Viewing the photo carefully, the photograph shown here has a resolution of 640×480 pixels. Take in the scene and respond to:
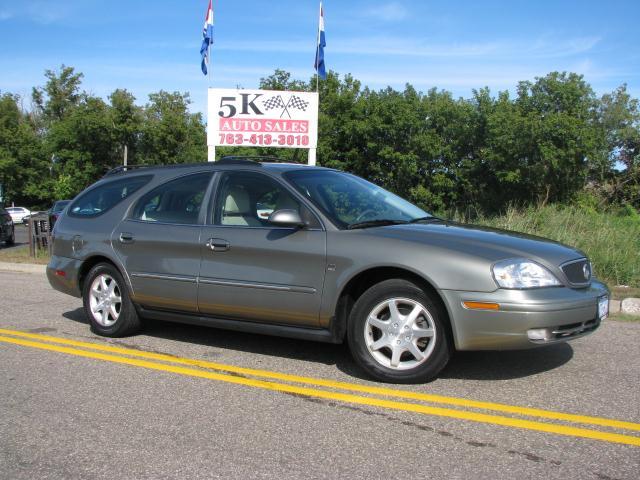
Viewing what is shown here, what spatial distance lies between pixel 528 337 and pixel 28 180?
57.2m

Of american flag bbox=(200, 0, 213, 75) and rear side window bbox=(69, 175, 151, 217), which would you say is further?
american flag bbox=(200, 0, 213, 75)

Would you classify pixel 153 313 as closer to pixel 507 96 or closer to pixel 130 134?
pixel 507 96

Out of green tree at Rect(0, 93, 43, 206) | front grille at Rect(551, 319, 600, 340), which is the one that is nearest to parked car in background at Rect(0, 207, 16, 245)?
front grille at Rect(551, 319, 600, 340)

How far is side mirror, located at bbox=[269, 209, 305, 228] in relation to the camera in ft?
16.3

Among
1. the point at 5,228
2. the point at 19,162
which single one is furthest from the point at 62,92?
the point at 5,228

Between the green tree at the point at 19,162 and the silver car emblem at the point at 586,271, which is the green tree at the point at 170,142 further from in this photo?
the silver car emblem at the point at 586,271

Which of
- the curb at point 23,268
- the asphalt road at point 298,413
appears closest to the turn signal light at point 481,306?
the asphalt road at point 298,413

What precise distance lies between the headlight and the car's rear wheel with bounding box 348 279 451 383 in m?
0.49

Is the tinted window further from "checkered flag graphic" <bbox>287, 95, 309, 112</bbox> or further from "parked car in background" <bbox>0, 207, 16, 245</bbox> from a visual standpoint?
"parked car in background" <bbox>0, 207, 16, 245</bbox>

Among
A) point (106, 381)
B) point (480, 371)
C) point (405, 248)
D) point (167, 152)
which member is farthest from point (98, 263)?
point (167, 152)

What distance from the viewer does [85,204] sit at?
22.4 feet

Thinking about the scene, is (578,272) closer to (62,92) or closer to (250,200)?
(250,200)

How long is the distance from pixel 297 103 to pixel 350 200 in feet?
39.3

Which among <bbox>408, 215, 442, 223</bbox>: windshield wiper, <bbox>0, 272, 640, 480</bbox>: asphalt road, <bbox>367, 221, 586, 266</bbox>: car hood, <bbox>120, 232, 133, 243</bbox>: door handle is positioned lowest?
<bbox>0, 272, 640, 480</bbox>: asphalt road
